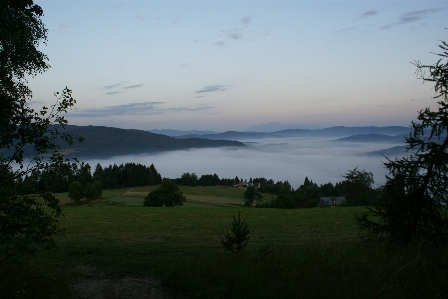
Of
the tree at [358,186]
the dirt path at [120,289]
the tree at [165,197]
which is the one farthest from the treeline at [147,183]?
the tree at [165,197]

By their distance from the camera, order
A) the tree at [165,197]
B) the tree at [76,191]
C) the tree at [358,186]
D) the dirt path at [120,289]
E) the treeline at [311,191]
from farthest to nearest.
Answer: the tree at [76,191] → the tree at [165,197] → the treeline at [311,191] → the tree at [358,186] → the dirt path at [120,289]

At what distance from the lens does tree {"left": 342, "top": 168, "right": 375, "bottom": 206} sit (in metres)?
46.2

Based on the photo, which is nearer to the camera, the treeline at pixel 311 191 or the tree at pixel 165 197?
the treeline at pixel 311 191

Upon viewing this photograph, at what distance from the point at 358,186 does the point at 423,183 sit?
43.1 m

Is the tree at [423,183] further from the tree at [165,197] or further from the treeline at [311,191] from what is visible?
the tree at [165,197]

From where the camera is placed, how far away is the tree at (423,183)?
6527 mm

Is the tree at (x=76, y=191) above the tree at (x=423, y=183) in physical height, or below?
below

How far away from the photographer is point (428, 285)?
463 centimetres

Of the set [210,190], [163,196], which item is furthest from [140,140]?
[163,196]

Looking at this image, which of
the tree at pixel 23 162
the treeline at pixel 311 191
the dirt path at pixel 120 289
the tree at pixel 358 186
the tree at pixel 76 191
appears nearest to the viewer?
the tree at pixel 23 162

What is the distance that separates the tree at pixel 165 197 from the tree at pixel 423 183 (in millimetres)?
43730

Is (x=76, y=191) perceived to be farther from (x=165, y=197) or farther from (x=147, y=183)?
(x=147, y=183)

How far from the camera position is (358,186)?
152 feet

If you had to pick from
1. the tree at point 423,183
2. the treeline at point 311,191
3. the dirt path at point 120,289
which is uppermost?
the tree at point 423,183
